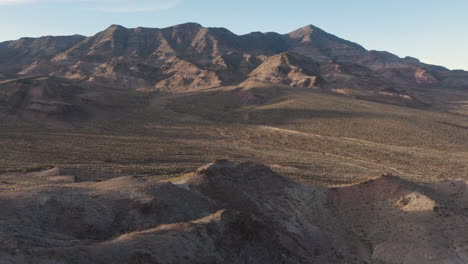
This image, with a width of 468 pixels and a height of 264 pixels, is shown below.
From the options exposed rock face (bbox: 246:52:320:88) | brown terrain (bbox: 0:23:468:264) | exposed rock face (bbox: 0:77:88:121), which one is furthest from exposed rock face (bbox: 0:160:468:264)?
exposed rock face (bbox: 246:52:320:88)

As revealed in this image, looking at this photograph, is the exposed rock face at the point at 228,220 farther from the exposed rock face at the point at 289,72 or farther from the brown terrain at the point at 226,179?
the exposed rock face at the point at 289,72

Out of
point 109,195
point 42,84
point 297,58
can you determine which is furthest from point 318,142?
point 297,58

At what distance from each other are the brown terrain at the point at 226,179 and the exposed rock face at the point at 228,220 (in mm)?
84

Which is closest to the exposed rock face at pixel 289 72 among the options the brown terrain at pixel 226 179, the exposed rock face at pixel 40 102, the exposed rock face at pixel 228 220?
the brown terrain at pixel 226 179

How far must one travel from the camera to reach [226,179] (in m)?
27.2

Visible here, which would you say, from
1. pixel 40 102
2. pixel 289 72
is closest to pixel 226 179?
pixel 40 102

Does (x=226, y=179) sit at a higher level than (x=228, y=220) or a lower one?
higher

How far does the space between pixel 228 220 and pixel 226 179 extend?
313 inches

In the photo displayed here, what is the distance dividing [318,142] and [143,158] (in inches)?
1362

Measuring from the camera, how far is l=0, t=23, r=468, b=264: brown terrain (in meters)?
17.5

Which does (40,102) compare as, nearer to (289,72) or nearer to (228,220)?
(228,220)

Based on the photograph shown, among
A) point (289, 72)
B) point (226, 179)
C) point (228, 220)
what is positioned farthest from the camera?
point (289, 72)

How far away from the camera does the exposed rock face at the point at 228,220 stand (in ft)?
50.8

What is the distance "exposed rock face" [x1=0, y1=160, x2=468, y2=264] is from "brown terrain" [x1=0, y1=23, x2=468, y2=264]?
3.3 inches
